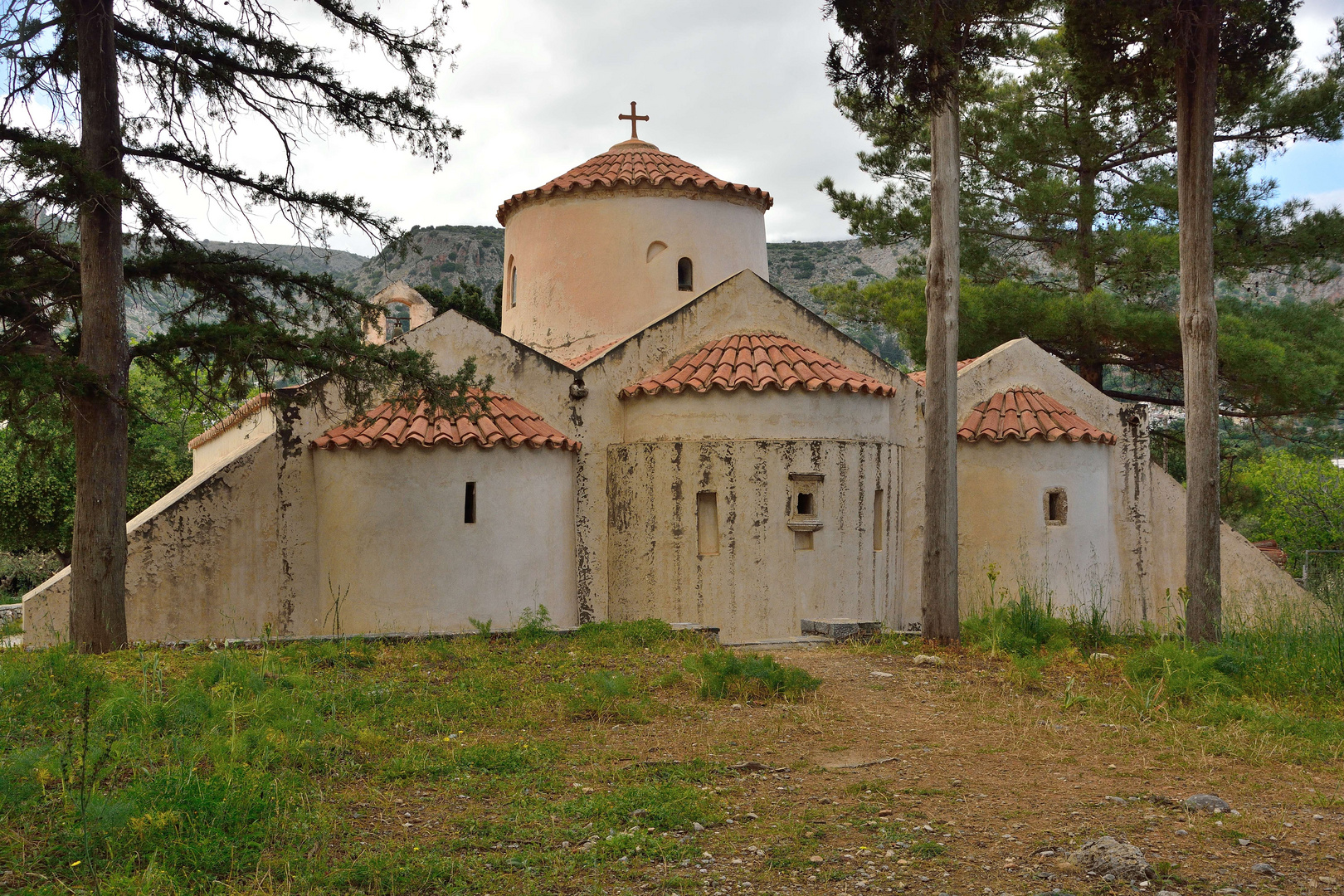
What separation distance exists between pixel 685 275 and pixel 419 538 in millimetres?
6478

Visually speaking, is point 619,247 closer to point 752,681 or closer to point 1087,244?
point 752,681

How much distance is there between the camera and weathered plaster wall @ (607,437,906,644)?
11750 mm

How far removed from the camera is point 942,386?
10344mm

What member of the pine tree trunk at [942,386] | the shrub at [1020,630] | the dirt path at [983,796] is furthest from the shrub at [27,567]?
the dirt path at [983,796]

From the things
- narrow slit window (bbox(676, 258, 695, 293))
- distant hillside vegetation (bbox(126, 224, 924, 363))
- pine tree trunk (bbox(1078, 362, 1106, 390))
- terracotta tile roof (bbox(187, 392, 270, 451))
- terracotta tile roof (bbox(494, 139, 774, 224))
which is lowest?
terracotta tile roof (bbox(187, 392, 270, 451))

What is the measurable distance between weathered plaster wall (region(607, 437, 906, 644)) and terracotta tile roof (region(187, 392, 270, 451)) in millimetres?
4219

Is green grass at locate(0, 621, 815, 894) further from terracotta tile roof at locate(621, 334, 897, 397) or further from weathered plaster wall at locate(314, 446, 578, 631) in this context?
terracotta tile roof at locate(621, 334, 897, 397)

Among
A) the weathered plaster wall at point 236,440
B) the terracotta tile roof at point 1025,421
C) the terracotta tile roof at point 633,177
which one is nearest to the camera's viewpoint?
the weathered plaster wall at point 236,440

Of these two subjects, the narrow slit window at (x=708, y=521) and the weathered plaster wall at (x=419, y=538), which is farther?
the narrow slit window at (x=708, y=521)

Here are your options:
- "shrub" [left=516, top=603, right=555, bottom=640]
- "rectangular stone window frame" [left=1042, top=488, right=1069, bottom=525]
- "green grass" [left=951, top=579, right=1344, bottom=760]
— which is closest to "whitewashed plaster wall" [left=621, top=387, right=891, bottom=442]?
"shrub" [left=516, top=603, right=555, bottom=640]

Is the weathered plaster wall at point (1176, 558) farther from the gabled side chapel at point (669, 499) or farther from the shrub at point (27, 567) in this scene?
the shrub at point (27, 567)

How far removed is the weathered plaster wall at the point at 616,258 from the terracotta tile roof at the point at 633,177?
0.54 ft

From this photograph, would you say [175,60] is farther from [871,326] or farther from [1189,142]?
[871,326]

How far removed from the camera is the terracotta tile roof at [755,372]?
39.0 ft
